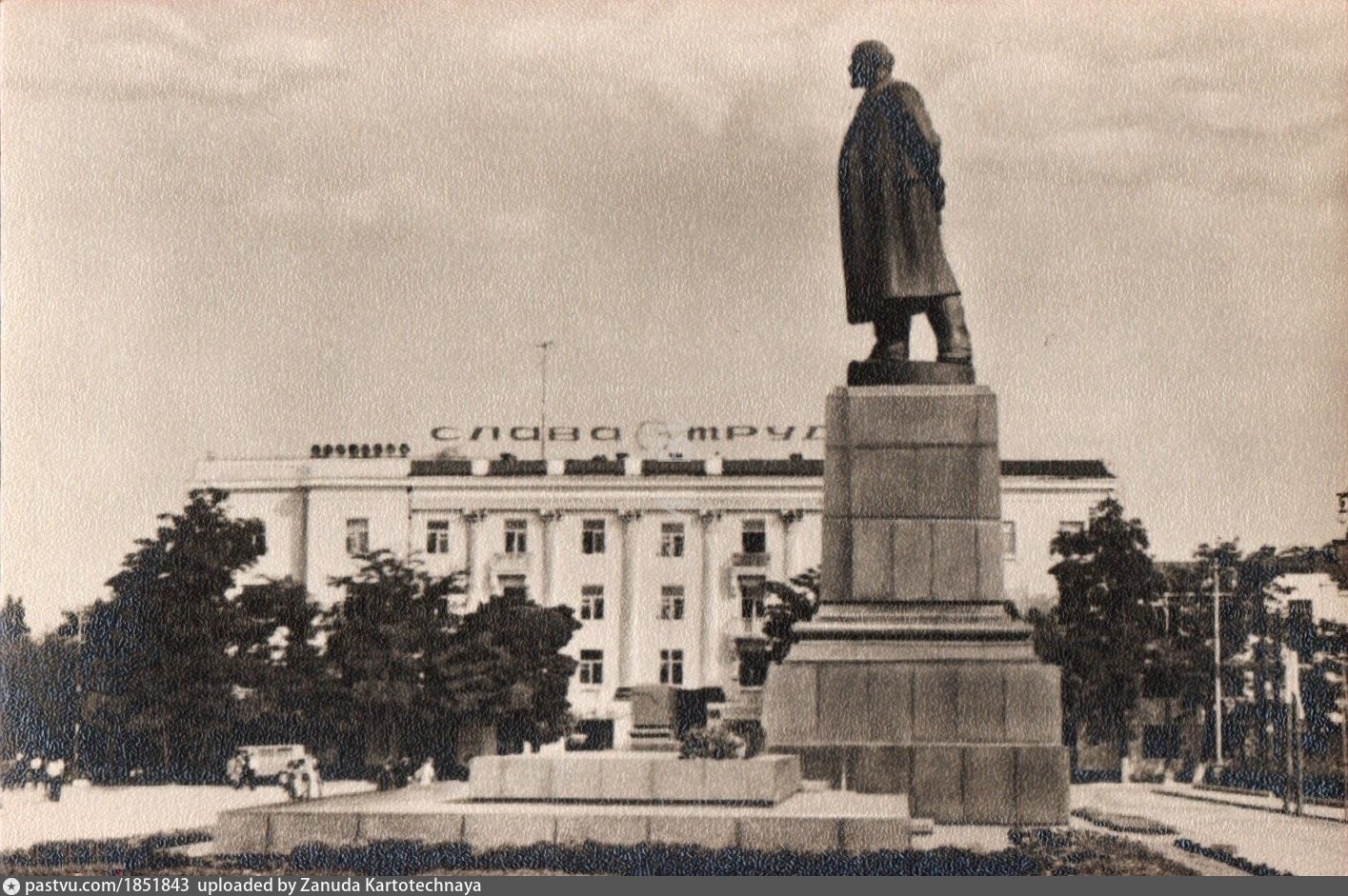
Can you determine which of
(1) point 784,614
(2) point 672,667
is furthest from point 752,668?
(1) point 784,614

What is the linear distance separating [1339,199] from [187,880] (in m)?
12.1

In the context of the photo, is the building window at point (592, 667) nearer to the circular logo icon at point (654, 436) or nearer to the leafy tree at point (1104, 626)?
the circular logo icon at point (654, 436)

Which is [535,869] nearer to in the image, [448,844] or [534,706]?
[448,844]

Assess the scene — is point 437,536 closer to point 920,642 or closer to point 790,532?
point 790,532

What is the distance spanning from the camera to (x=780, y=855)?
59.5 feet

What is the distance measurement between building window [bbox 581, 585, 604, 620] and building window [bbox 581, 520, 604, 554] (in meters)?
1.01

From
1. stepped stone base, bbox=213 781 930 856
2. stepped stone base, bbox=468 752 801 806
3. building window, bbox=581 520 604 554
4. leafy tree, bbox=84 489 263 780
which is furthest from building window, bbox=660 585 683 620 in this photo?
stepped stone base, bbox=213 781 930 856

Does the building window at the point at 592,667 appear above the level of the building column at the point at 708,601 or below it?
below

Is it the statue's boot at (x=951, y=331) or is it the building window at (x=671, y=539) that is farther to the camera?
the building window at (x=671, y=539)

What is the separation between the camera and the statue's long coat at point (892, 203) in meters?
23.4

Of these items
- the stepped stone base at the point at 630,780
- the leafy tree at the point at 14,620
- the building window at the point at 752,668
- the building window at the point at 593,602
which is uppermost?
the building window at the point at 593,602

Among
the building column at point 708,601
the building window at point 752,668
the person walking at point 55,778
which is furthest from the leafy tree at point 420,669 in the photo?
the building column at point 708,601

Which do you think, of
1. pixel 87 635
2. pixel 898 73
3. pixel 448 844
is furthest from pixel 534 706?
pixel 448 844

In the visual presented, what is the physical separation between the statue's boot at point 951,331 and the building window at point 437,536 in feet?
137
